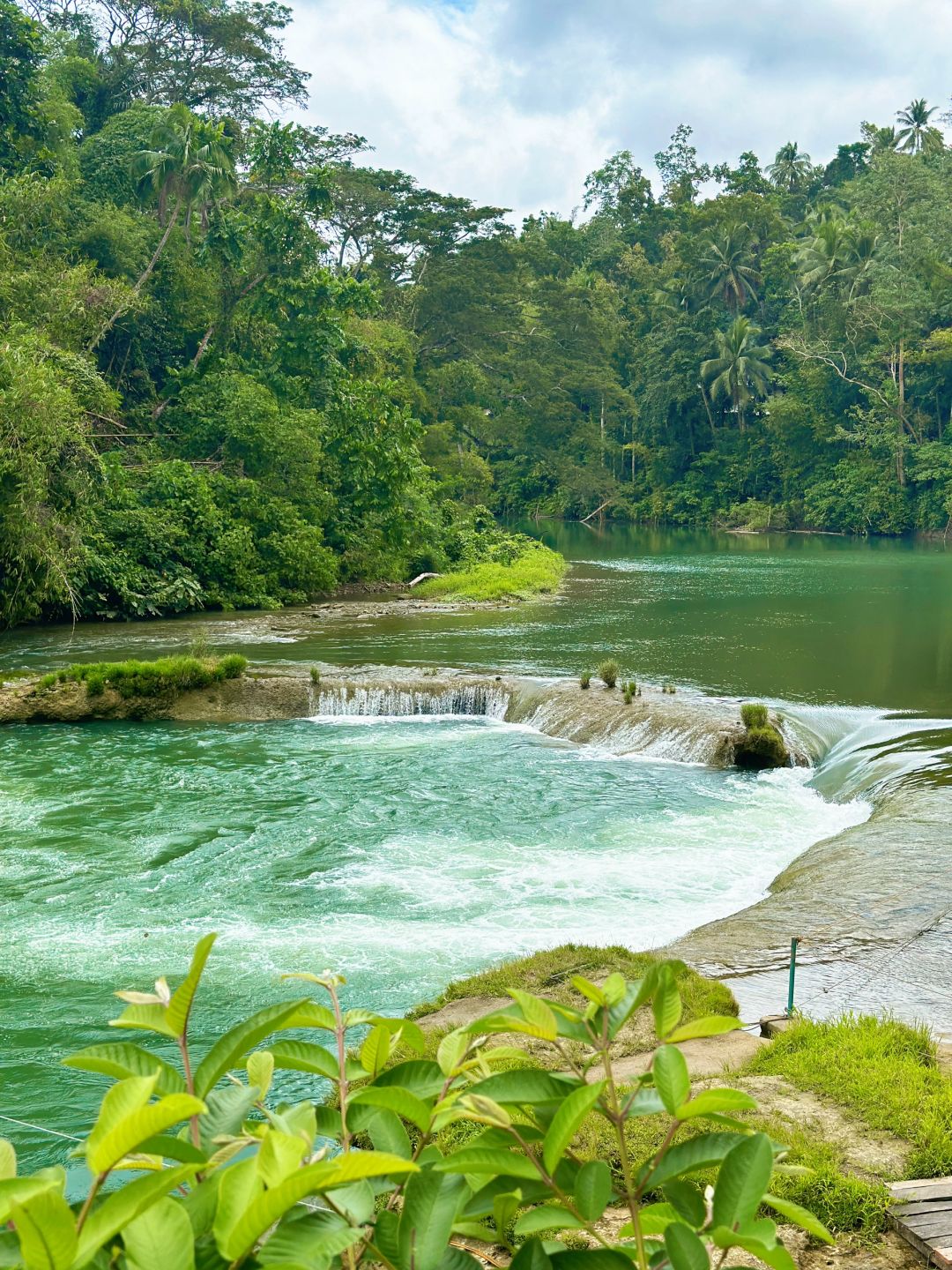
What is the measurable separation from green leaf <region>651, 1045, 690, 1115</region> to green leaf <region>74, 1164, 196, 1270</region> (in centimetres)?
61

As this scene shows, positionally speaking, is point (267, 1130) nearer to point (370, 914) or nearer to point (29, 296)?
point (370, 914)

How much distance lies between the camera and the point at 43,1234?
1.10m

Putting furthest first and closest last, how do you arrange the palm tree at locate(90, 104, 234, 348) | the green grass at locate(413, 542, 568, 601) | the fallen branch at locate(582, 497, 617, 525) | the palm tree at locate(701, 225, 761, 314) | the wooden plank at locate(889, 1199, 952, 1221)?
1. the fallen branch at locate(582, 497, 617, 525)
2. the palm tree at locate(701, 225, 761, 314)
3. the palm tree at locate(90, 104, 234, 348)
4. the green grass at locate(413, 542, 568, 601)
5. the wooden plank at locate(889, 1199, 952, 1221)

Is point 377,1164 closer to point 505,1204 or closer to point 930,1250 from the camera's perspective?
point 505,1204

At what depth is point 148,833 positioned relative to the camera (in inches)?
431

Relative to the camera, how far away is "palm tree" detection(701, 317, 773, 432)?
5147cm

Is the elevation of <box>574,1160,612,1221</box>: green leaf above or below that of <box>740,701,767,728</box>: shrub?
above

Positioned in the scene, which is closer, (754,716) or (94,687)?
(754,716)

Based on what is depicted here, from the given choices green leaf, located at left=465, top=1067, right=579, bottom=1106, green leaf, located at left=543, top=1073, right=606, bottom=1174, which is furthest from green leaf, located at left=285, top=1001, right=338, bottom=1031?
green leaf, located at left=543, top=1073, right=606, bottom=1174

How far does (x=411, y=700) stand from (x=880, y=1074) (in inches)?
470

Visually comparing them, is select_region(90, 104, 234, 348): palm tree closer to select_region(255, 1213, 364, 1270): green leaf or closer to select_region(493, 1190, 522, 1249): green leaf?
select_region(493, 1190, 522, 1249): green leaf

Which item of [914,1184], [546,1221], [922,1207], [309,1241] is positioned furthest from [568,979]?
[309,1241]

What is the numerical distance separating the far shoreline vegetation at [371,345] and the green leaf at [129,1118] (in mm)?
17281

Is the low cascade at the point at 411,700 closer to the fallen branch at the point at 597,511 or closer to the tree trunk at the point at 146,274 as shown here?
the tree trunk at the point at 146,274
